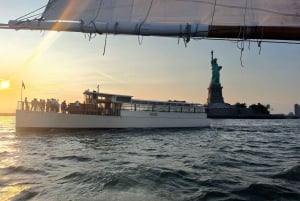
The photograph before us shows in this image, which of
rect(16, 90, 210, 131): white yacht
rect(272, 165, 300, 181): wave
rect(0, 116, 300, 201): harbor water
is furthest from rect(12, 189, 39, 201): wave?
rect(16, 90, 210, 131): white yacht

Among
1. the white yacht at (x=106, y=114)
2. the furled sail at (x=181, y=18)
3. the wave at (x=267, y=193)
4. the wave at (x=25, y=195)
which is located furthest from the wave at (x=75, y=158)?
the white yacht at (x=106, y=114)

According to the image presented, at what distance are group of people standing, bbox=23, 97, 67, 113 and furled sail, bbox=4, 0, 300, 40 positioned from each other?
34.2 metres

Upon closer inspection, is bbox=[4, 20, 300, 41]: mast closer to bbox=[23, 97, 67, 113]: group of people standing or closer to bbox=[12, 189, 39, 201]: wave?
bbox=[12, 189, 39, 201]: wave

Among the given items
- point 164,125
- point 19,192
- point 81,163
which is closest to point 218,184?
point 19,192

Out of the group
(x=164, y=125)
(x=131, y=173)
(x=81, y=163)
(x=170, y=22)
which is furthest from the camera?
(x=164, y=125)

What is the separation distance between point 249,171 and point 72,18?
321 inches

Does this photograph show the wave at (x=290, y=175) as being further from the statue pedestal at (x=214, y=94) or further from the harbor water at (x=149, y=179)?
the statue pedestal at (x=214, y=94)

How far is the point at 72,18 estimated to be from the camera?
8.98 metres

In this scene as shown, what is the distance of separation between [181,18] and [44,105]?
36.8m

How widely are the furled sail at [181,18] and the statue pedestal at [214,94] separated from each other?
129m

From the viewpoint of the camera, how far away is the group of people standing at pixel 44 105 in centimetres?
4203

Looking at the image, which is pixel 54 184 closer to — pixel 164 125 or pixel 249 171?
pixel 249 171

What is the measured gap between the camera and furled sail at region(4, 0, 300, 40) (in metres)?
7.55

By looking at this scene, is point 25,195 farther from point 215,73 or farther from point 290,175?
point 215,73
